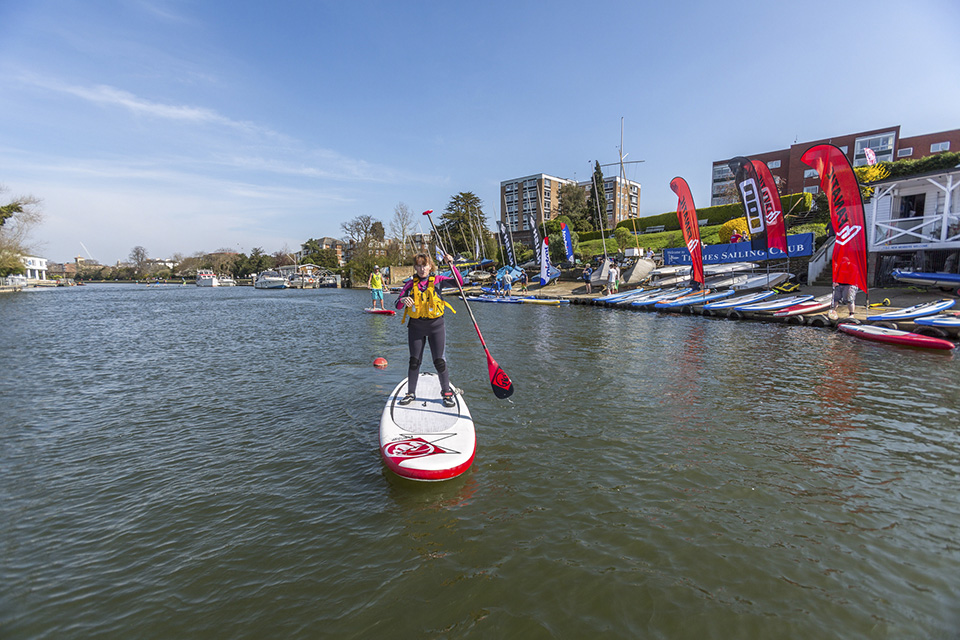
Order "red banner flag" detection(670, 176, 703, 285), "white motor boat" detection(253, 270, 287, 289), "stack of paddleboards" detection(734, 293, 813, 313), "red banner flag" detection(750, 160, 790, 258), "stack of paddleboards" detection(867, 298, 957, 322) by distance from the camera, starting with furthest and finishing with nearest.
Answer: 1. "white motor boat" detection(253, 270, 287, 289)
2. "red banner flag" detection(670, 176, 703, 285)
3. "red banner flag" detection(750, 160, 790, 258)
4. "stack of paddleboards" detection(734, 293, 813, 313)
5. "stack of paddleboards" detection(867, 298, 957, 322)

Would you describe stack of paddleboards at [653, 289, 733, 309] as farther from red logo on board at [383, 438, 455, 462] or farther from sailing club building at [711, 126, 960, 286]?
red logo on board at [383, 438, 455, 462]

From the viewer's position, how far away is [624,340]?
57.3 ft

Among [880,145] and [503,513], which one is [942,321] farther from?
[880,145]

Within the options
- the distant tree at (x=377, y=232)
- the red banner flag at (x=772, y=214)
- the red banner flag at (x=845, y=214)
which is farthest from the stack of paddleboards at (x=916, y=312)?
the distant tree at (x=377, y=232)

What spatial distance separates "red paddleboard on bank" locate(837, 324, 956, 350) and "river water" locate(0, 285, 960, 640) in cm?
390

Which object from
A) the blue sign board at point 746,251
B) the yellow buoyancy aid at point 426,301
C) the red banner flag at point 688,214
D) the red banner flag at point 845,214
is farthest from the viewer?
the blue sign board at point 746,251

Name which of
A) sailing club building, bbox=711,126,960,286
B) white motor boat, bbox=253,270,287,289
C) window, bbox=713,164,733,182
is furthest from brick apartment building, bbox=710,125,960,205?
white motor boat, bbox=253,270,287,289

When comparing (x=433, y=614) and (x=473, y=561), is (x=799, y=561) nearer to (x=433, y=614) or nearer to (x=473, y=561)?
(x=473, y=561)

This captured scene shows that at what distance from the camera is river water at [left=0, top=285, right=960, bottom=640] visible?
3.82 meters

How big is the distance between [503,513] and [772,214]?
24591 millimetres

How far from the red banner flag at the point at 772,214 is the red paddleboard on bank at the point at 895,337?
7.52 meters

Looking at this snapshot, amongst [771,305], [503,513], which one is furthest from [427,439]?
[771,305]

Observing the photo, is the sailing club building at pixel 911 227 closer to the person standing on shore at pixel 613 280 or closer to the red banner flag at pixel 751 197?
the red banner flag at pixel 751 197

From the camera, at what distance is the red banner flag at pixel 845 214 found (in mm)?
17203
